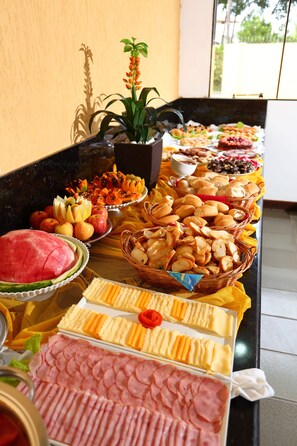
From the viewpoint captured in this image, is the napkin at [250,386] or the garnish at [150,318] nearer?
the napkin at [250,386]

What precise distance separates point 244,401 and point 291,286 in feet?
5.63

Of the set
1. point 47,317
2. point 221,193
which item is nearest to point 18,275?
point 47,317

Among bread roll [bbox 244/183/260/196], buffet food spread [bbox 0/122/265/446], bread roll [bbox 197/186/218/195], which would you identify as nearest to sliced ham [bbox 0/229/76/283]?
buffet food spread [bbox 0/122/265/446]

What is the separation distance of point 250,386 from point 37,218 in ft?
2.38

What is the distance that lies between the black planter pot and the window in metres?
2.11

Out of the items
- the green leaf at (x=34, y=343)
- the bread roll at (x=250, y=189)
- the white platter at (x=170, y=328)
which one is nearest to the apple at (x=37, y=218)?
the white platter at (x=170, y=328)

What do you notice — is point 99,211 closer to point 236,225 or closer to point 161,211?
point 161,211

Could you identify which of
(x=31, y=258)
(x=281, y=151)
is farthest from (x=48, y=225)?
(x=281, y=151)

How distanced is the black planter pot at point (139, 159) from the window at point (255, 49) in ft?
6.92

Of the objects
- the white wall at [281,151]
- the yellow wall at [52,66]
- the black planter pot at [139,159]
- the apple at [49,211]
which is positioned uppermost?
the yellow wall at [52,66]

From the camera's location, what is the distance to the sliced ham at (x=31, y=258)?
77 centimetres

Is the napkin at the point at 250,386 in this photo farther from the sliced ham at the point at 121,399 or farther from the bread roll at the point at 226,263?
the bread roll at the point at 226,263

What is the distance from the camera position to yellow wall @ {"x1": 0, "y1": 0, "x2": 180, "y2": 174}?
38.5 inches

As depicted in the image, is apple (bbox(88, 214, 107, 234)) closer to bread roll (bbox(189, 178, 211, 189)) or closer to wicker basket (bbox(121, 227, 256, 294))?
wicker basket (bbox(121, 227, 256, 294))
